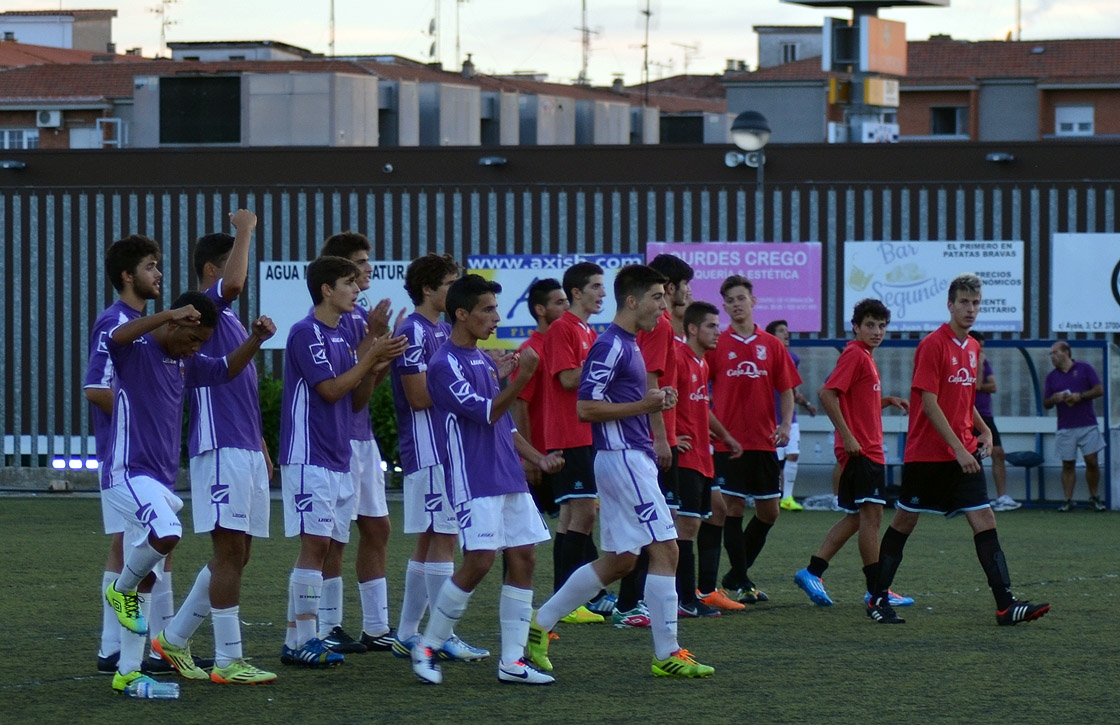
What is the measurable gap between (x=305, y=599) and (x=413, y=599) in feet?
2.11

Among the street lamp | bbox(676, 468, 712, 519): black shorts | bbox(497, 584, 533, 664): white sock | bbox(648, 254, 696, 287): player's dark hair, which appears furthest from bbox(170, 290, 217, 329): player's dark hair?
the street lamp

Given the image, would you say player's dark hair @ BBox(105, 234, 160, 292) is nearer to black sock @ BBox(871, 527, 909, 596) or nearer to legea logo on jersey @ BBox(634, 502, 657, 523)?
legea logo on jersey @ BBox(634, 502, 657, 523)

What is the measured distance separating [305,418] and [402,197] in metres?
12.8

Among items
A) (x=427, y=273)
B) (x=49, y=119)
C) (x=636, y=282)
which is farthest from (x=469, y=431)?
(x=49, y=119)

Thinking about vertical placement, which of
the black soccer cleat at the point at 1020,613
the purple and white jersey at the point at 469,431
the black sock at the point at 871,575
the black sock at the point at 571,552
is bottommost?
the black soccer cleat at the point at 1020,613

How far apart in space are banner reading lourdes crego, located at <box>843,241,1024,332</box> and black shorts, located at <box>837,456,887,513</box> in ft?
30.4

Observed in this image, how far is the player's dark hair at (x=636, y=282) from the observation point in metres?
7.26

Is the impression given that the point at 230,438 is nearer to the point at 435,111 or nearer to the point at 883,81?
the point at 883,81

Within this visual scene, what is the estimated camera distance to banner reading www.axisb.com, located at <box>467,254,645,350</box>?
19031 mm

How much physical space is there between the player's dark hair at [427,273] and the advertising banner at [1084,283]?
12.6 m

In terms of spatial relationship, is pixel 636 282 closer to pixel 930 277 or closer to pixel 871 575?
pixel 871 575

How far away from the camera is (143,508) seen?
660 cm

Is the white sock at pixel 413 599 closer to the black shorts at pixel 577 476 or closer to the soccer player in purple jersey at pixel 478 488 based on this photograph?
the soccer player in purple jersey at pixel 478 488

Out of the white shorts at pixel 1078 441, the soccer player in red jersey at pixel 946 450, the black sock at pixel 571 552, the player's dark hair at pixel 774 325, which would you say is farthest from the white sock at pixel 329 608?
the white shorts at pixel 1078 441
